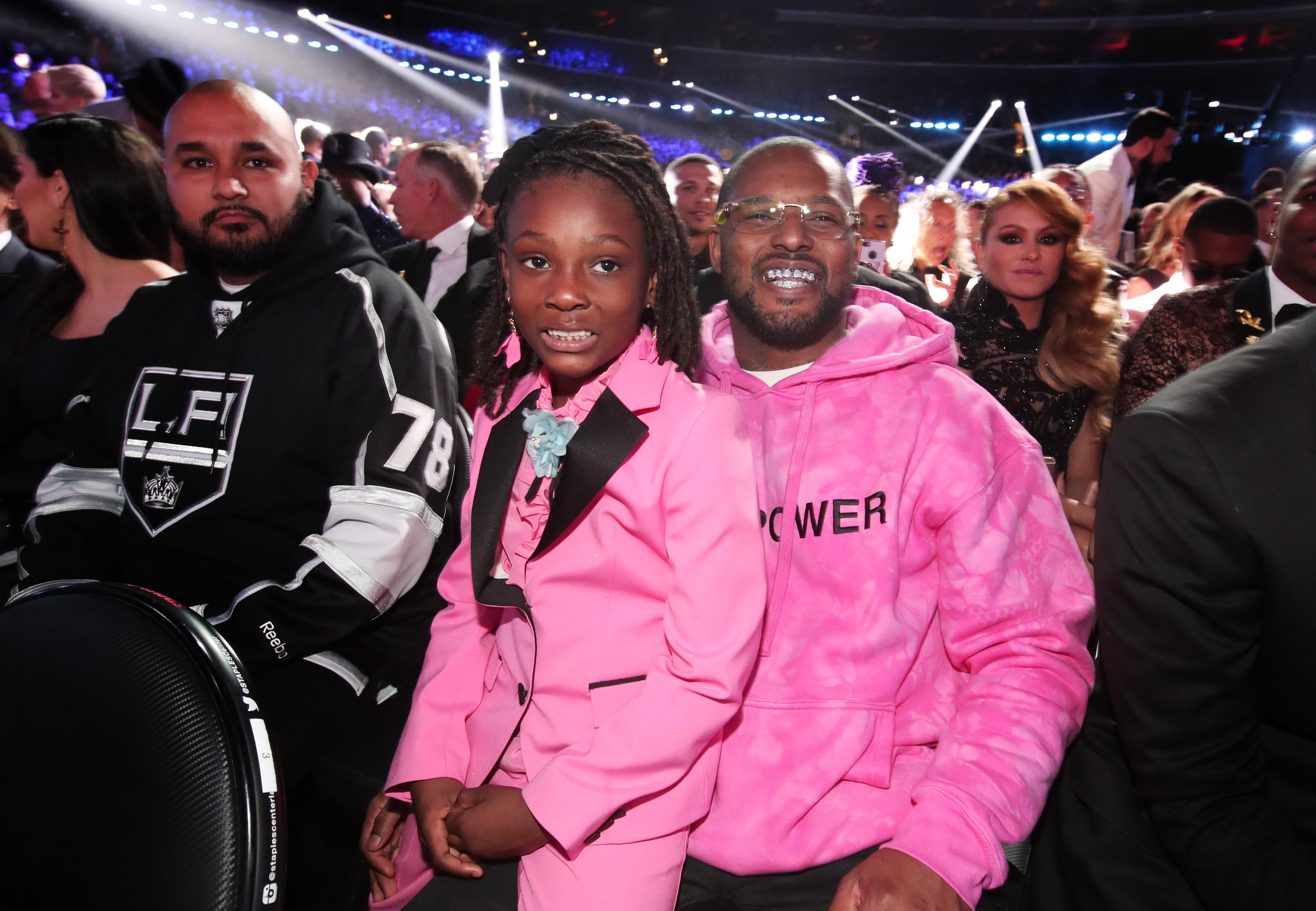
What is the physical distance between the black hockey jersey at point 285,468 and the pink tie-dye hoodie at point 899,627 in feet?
2.90

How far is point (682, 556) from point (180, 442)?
1459 mm

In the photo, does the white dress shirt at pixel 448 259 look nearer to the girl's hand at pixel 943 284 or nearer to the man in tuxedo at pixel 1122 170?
the girl's hand at pixel 943 284

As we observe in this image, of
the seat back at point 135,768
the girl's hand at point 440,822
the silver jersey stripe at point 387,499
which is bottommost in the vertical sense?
the girl's hand at point 440,822

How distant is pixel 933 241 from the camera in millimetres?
5344

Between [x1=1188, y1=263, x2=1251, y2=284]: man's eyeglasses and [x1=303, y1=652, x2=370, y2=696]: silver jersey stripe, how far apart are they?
12.9 ft

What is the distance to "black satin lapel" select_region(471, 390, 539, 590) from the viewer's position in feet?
4.75

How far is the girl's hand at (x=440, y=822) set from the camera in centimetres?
135

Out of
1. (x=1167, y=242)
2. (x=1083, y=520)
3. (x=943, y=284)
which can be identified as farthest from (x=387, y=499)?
(x=1167, y=242)

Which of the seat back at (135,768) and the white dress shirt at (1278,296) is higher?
the white dress shirt at (1278,296)

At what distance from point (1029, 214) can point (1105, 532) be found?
233 cm

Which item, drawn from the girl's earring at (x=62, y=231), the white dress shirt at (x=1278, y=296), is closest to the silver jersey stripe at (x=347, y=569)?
the girl's earring at (x=62, y=231)

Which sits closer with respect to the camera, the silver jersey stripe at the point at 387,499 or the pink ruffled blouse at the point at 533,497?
the pink ruffled blouse at the point at 533,497

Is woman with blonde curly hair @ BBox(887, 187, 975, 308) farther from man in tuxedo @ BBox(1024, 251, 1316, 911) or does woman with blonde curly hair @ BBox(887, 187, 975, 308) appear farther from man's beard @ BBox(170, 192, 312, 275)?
man in tuxedo @ BBox(1024, 251, 1316, 911)

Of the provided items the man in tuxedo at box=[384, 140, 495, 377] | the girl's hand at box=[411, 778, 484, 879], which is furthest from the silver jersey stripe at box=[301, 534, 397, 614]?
the man in tuxedo at box=[384, 140, 495, 377]
